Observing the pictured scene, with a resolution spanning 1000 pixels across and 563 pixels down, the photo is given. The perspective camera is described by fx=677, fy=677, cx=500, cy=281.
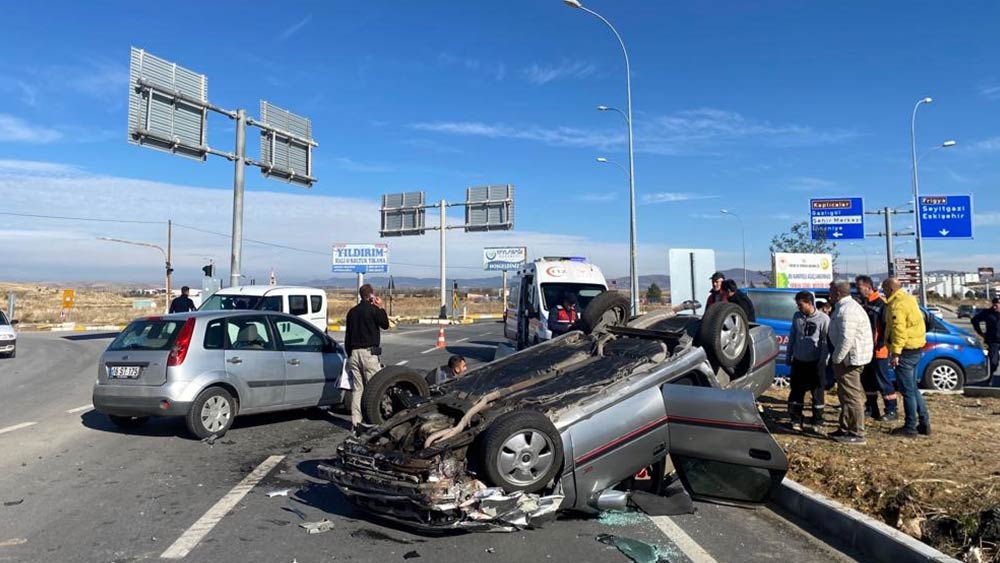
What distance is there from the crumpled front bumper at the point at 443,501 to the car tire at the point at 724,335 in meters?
2.18

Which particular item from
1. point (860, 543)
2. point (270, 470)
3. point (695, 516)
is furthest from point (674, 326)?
point (270, 470)

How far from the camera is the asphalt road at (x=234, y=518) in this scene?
14.5ft

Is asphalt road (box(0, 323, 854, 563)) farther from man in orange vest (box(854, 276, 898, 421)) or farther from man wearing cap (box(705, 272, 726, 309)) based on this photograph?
man wearing cap (box(705, 272, 726, 309))

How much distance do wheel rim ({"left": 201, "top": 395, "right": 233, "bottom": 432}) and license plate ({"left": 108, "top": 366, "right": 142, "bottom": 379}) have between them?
88 cm

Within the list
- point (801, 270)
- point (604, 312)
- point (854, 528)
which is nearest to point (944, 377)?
point (604, 312)

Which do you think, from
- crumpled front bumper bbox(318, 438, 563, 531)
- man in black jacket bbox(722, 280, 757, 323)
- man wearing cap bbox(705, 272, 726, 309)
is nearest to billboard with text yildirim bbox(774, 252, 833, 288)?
man wearing cap bbox(705, 272, 726, 309)

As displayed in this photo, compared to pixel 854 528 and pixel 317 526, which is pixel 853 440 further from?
pixel 317 526

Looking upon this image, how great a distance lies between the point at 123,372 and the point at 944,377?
12.0 meters

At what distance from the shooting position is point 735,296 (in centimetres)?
916

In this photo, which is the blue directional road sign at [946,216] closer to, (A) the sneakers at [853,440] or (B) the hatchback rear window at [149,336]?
(A) the sneakers at [853,440]

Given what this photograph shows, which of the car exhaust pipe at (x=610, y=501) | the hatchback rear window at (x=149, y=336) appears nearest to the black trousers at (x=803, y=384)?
the car exhaust pipe at (x=610, y=501)

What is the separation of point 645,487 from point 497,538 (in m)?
1.50

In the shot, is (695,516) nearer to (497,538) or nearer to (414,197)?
(497,538)

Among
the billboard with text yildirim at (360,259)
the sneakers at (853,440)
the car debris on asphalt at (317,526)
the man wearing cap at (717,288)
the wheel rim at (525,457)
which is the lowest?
the car debris on asphalt at (317,526)
